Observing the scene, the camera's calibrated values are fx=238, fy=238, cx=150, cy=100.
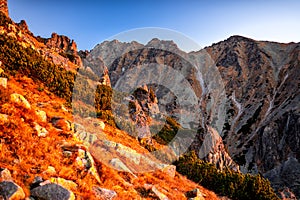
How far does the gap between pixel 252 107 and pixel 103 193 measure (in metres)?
148

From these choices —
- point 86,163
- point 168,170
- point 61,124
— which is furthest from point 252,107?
point 86,163

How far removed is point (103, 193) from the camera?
9.72 metres

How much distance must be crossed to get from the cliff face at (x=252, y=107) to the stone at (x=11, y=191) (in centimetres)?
3333

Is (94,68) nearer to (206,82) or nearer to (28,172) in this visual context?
(28,172)

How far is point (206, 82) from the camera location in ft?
616

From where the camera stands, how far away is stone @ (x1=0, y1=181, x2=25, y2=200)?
6.86 m

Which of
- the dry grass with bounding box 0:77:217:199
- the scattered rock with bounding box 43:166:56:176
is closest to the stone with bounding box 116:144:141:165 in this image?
the dry grass with bounding box 0:77:217:199

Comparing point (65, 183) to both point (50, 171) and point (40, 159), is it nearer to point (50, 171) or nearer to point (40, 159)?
point (50, 171)

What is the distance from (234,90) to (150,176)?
166 meters

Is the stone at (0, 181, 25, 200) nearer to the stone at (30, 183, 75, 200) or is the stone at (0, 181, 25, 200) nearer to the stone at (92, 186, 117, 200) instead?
the stone at (30, 183, 75, 200)

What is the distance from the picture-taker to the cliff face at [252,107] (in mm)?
62062

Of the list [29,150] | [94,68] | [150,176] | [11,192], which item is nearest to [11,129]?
[29,150]

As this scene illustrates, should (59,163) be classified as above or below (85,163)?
above

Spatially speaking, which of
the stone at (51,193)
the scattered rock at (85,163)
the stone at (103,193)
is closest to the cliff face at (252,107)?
the scattered rock at (85,163)
